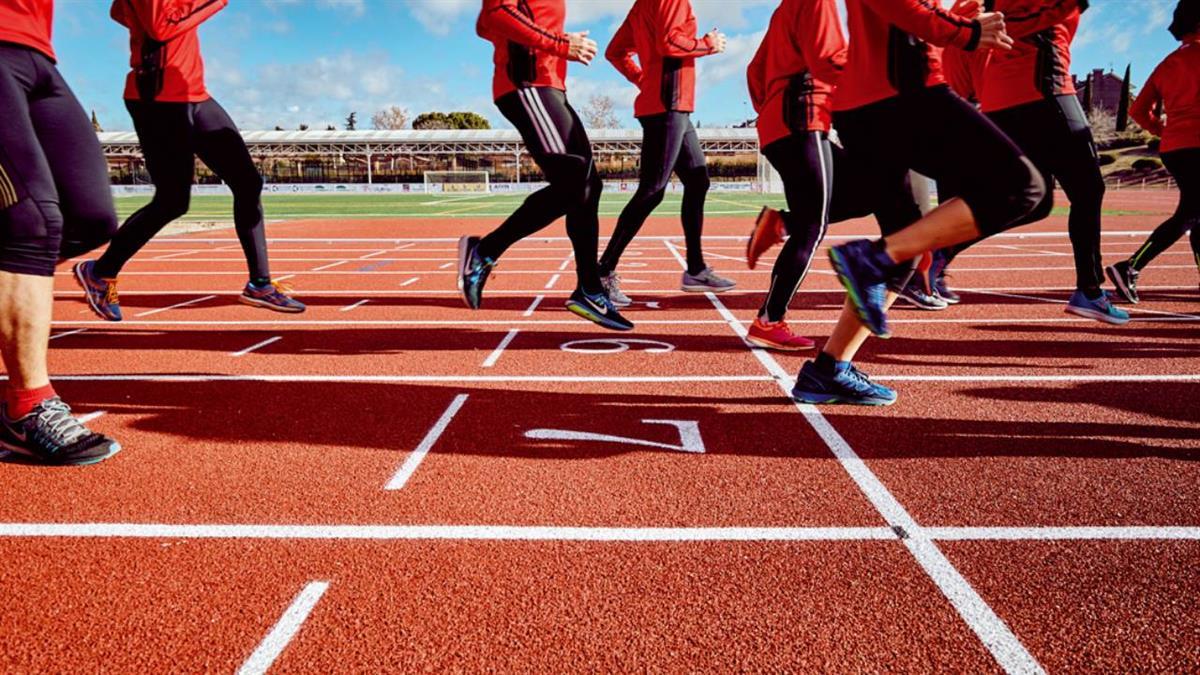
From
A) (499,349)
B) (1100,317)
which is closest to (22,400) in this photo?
(499,349)

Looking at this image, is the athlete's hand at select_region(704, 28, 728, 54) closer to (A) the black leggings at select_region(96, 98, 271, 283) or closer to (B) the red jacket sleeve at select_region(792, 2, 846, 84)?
(B) the red jacket sleeve at select_region(792, 2, 846, 84)

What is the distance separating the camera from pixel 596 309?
189 inches

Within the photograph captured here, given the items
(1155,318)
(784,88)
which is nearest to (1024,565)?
(784,88)

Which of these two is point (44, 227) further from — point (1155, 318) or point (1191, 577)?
point (1155, 318)

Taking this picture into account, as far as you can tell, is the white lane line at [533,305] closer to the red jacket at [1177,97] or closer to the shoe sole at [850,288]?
the shoe sole at [850,288]

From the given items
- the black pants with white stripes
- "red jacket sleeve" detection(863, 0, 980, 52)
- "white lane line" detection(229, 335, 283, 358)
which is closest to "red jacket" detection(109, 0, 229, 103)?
"white lane line" detection(229, 335, 283, 358)

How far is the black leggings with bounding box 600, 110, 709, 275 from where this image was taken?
575 centimetres

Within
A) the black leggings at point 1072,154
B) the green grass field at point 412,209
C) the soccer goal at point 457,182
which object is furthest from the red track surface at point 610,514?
the soccer goal at point 457,182

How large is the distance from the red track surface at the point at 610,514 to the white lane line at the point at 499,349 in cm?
9

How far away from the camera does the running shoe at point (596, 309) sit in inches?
189

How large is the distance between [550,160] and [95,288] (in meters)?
3.69

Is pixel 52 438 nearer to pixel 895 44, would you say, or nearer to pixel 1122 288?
pixel 895 44

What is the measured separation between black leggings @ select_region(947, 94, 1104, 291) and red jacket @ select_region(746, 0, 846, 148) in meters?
1.63

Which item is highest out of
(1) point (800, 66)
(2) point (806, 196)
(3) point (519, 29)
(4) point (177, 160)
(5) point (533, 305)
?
(3) point (519, 29)
